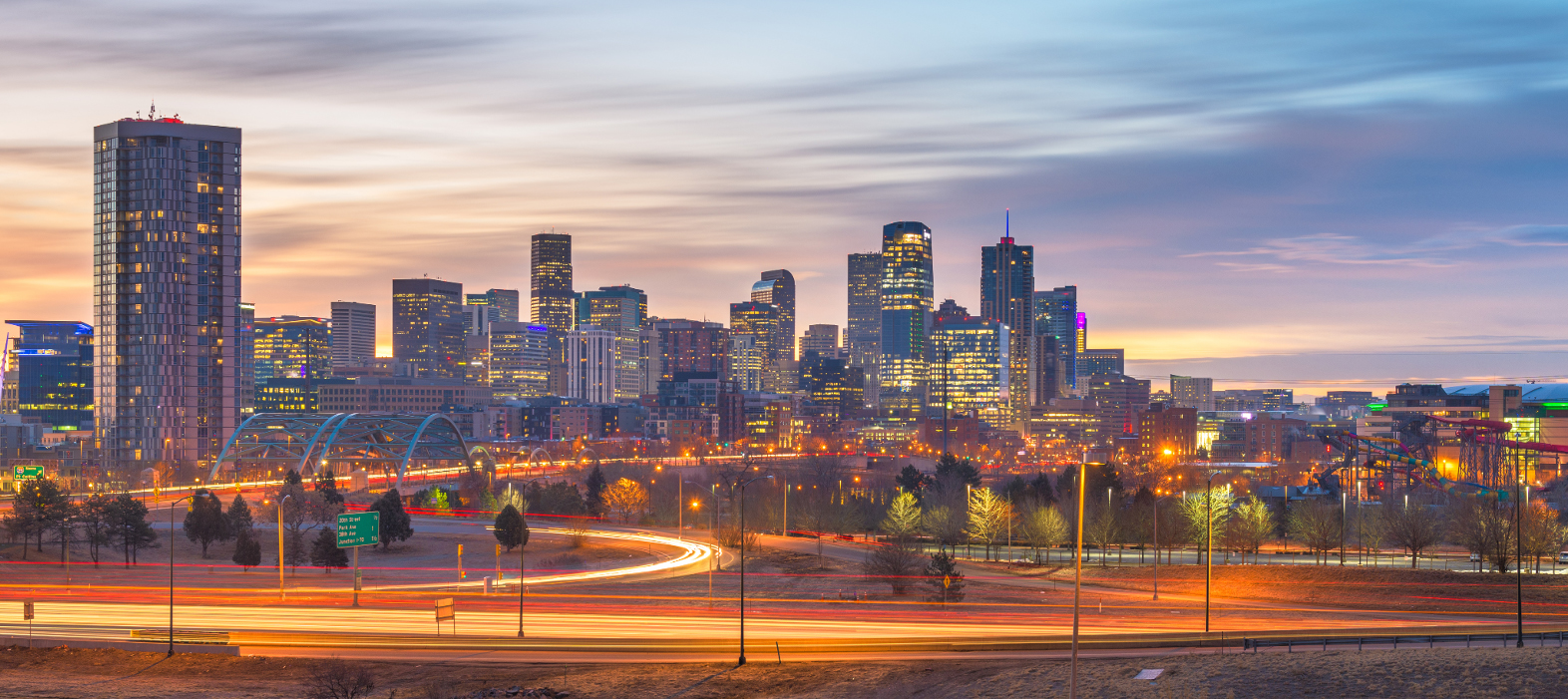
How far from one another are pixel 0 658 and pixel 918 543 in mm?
69973

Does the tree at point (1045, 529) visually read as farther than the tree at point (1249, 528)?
Yes

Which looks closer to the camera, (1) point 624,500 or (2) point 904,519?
(2) point 904,519

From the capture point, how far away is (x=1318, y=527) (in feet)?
330

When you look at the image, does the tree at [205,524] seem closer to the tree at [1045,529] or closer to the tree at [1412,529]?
the tree at [1045,529]

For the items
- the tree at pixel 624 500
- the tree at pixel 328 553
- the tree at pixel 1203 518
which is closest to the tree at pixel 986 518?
the tree at pixel 1203 518

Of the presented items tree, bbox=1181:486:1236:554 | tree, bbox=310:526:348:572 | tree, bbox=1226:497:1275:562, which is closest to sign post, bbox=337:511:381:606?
tree, bbox=310:526:348:572

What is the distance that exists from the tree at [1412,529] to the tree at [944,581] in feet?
117

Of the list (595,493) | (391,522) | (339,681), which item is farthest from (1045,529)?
(339,681)

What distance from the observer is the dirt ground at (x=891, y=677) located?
141 ft

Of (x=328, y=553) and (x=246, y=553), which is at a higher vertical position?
(x=328, y=553)

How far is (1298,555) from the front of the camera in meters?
104

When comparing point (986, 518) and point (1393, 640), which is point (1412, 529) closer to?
point (986, 518)

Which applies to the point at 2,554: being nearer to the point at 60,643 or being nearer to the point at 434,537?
the point at 434,537

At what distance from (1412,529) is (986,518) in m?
31.9
